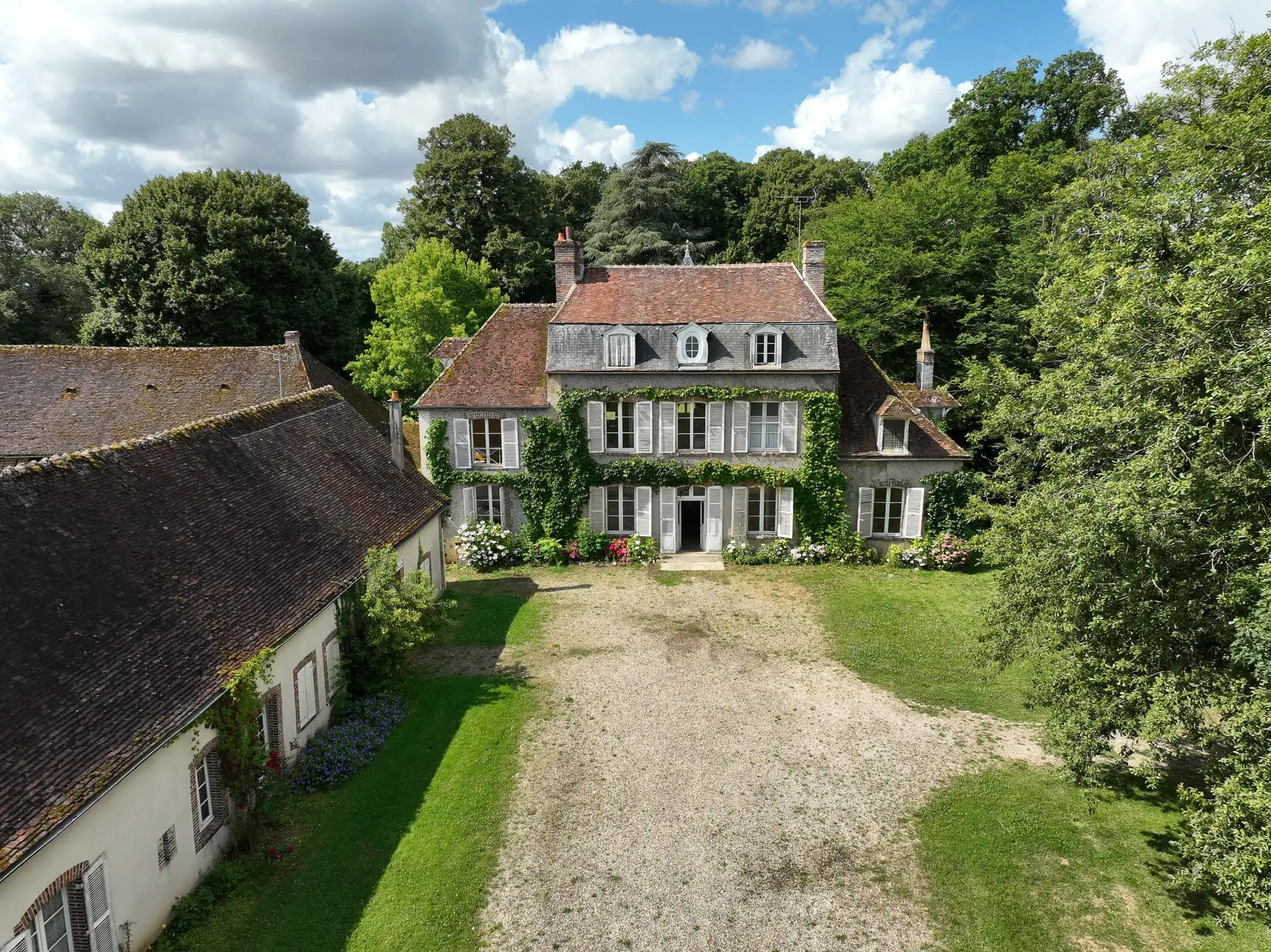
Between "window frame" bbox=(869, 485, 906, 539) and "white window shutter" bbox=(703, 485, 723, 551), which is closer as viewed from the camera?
"window frame" bbox=(869, 485, 906, 539)

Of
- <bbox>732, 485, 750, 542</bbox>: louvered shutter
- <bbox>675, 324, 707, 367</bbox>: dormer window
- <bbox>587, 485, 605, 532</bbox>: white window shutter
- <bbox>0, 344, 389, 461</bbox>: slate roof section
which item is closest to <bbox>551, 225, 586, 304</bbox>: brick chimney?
<bbox>675, 324, 707, 367</bbox>: dormer window

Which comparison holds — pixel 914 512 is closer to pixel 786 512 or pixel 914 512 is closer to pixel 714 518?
pixel 786 512

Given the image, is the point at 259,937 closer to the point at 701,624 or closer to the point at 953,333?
the point at 701,624

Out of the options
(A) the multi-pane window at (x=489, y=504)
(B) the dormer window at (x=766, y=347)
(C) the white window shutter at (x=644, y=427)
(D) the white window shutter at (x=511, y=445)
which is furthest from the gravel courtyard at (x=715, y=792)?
(B) the dormer window at (x=766, y=347)

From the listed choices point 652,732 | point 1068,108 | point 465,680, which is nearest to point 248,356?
point 465,680

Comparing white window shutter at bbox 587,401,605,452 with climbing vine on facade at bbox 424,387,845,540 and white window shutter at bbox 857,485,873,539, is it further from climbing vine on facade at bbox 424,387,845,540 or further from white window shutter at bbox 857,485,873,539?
white window shutter at bbox 857,485,873,539

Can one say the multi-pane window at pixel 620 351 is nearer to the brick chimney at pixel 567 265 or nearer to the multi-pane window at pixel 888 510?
the brick chimney at pixel 567 265
